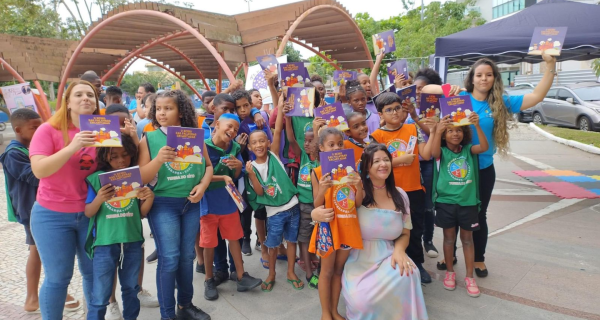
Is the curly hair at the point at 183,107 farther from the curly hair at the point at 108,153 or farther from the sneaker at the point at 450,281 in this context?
the sneaker at the point at 450,281

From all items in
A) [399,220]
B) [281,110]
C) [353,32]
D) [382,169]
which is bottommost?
[399,220]

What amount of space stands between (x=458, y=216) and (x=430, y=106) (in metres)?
0.95

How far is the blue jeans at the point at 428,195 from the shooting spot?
3.79 meters

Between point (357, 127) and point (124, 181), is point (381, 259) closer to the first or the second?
point (357, 127)

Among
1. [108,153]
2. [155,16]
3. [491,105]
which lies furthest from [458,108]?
[155,16]

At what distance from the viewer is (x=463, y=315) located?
9.49ft

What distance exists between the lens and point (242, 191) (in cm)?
364

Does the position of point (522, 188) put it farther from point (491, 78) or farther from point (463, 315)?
point (463, 315)

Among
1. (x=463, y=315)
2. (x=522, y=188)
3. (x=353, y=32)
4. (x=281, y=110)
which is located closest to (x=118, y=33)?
(x=353, y=32)

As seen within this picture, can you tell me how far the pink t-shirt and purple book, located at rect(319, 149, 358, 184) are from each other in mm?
1495

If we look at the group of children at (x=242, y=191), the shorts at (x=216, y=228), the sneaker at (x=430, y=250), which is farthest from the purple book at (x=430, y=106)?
the shorts at (x=216, y=228)

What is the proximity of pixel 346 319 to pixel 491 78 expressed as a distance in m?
2.27

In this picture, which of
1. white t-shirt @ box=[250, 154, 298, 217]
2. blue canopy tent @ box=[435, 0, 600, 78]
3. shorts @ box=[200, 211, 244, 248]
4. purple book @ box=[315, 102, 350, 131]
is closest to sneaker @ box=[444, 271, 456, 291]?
white t-shirt @ box=[250, 154, 298, 217]

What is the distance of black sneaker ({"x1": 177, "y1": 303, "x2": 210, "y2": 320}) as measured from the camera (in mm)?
2908
